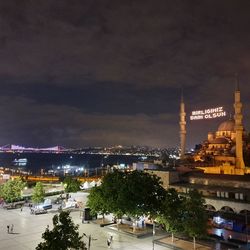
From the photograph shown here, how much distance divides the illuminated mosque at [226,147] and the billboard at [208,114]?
3422 mm

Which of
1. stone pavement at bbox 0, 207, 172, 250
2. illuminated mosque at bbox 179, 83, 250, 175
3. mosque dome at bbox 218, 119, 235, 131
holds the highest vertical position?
mosque dome at bbox 218, 119, 235, 131

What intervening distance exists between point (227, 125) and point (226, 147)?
42.5 feet

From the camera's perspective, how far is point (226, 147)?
89312 mm

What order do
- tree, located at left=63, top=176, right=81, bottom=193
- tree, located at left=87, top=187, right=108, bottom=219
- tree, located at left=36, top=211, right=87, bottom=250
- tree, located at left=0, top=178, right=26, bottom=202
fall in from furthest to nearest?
tree, located at left=63, top=176, right=81, bottom=193, tree, located at left=0, top=178, right=26, bottom=202, tree, located at left=87, top=187, right=108, bottom=219, tree, located at left=36, top=211, right=87, bottom=250

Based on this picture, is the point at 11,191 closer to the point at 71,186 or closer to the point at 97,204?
the point at 71,186

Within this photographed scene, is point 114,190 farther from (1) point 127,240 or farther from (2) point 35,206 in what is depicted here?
(2) point 35,206

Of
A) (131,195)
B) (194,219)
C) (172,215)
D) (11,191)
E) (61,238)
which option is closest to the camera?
(61,238)

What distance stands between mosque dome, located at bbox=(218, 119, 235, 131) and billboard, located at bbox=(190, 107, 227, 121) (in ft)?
23.9

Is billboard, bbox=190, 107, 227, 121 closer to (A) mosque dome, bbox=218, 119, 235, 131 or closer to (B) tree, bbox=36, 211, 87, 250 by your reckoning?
(A) mosque dome, bbox=218, 119, 235, 131

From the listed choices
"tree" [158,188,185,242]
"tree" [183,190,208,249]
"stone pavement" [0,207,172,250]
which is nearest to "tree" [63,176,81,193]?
"stone pavement" [0,207,172,250]

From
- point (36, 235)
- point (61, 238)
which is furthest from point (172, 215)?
point (36, 235)

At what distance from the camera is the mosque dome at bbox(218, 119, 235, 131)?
9938 cm

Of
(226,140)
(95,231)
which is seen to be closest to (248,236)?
(95,231)

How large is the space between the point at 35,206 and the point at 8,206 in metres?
4.75
